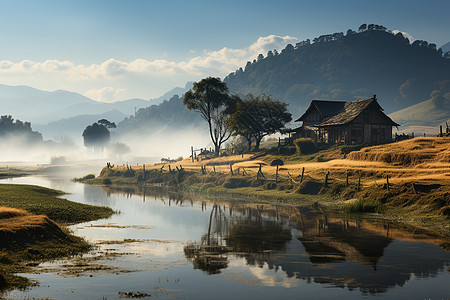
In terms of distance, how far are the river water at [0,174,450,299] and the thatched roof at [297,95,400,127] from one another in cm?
4728

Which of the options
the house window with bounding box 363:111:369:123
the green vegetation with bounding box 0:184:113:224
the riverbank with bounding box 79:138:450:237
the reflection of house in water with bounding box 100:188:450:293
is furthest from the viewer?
the house window with bounding box 363:111:369:123

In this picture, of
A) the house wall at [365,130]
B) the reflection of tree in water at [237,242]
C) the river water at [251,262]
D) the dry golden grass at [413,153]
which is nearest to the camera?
the river water at [251,262]

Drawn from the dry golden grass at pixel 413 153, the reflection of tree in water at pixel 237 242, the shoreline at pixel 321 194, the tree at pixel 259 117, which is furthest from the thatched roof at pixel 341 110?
the reflection of tree in water at pixel 237 242

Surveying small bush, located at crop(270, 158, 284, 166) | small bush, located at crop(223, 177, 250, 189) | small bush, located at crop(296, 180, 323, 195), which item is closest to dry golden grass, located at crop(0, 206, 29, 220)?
small bush, located at crop(296, 180, 323, 195)

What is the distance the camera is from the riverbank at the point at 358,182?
120ft

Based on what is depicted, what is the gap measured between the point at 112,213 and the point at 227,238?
16.8 metres

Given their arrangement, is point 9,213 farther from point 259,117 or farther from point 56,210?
point 259,117

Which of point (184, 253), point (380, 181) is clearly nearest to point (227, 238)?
point (184, 253)

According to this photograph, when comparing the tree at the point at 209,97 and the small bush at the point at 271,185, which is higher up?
the tree at the point at 209,97

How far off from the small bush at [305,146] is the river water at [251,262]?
139 feet

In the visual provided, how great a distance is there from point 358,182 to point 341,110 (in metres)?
43.9

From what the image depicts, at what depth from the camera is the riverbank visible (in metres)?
36.6

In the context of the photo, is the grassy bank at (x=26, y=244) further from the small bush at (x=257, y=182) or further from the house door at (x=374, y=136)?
the house door at (x=374, y=136)

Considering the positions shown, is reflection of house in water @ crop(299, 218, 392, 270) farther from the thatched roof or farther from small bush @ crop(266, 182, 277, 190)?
the thatched roof
